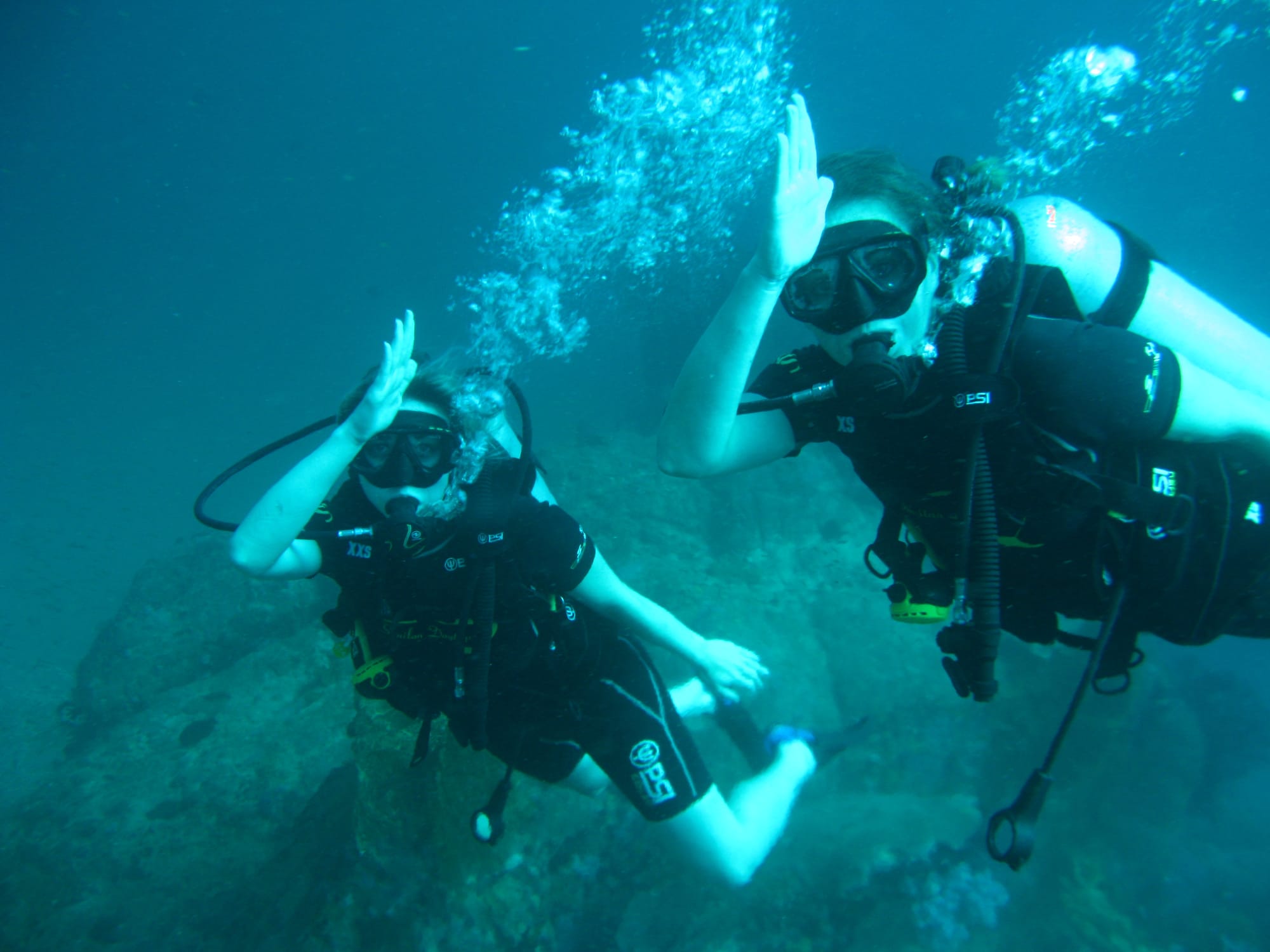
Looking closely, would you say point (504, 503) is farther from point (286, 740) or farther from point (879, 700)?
point (286, 740)

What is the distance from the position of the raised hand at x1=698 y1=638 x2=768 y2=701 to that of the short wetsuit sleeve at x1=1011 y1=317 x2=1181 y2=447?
2.25m

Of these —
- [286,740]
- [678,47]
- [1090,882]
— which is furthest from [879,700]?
[678,47]

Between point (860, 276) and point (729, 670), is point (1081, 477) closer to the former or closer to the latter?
point (860, 276)

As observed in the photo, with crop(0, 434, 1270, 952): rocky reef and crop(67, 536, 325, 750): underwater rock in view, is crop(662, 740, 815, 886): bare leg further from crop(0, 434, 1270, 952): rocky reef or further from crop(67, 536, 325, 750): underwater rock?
crop(67, 536, 325, 750): underwater rock

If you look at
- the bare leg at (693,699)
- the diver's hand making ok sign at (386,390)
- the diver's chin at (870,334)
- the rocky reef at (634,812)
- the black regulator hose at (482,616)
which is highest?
the diver's hand making ok sign at (386,390)

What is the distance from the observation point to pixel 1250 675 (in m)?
17.8

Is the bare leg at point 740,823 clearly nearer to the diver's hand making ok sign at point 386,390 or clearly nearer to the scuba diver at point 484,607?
the scuba diver at point 484,607

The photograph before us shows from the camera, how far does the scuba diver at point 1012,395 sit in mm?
1867

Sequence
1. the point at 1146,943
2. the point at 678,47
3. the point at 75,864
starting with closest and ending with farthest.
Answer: the point at 1146,943 < the point at 75,864 < the point at 678,47

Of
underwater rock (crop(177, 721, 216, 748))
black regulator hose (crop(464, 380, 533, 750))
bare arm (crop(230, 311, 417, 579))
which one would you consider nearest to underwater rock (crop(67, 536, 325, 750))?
underwater rock (crop(177, 721, 216, 748))

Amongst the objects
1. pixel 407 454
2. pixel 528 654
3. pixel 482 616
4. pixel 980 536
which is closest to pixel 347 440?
pixel 407 454

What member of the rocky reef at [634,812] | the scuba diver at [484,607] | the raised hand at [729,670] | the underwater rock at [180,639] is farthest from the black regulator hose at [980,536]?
the underwater rock at [180,639]

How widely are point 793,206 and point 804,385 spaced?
0.82m

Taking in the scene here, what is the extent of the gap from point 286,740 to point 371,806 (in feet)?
13.8
